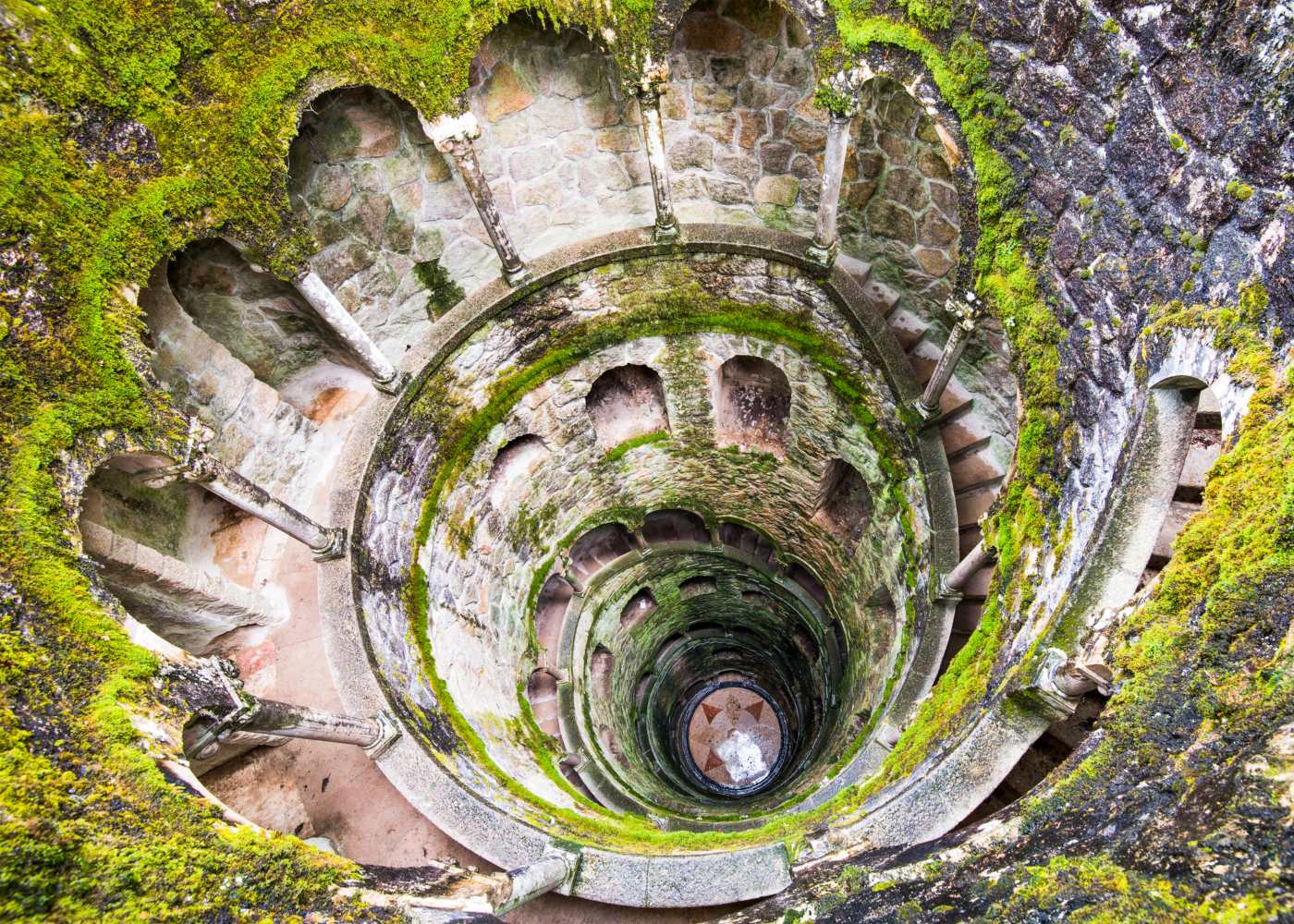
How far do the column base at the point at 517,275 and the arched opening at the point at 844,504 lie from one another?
4835mm

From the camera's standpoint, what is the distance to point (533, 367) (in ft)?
30.5

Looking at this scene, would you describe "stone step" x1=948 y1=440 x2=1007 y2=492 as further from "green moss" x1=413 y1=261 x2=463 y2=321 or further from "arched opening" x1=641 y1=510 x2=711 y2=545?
"green moss" x1=413 y1=261 x2=463 y2=321

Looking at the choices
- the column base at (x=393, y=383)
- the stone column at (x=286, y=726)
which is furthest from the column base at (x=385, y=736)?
the column base at (x=393, y=383)

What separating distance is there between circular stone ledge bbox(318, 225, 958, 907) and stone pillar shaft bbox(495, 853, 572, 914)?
154 millimetres

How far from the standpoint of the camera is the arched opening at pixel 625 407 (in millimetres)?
10766

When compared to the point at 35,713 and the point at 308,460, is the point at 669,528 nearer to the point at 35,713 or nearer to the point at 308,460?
the point at 308,460

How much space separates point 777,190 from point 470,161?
11.9ft

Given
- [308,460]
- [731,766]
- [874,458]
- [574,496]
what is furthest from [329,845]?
[731,766]

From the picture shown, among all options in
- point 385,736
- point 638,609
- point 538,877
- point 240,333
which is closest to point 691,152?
point 240,333

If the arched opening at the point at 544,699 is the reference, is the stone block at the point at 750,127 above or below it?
above

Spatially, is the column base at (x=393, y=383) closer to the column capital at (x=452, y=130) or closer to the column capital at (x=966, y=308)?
the column capital at (x=452, y=130)

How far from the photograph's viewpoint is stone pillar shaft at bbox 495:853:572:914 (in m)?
5.22

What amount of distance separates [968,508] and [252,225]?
25.8ft

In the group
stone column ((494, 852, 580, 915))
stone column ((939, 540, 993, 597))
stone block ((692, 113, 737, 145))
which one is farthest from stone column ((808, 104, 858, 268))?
stone column ((494, 852, 580, 915))
